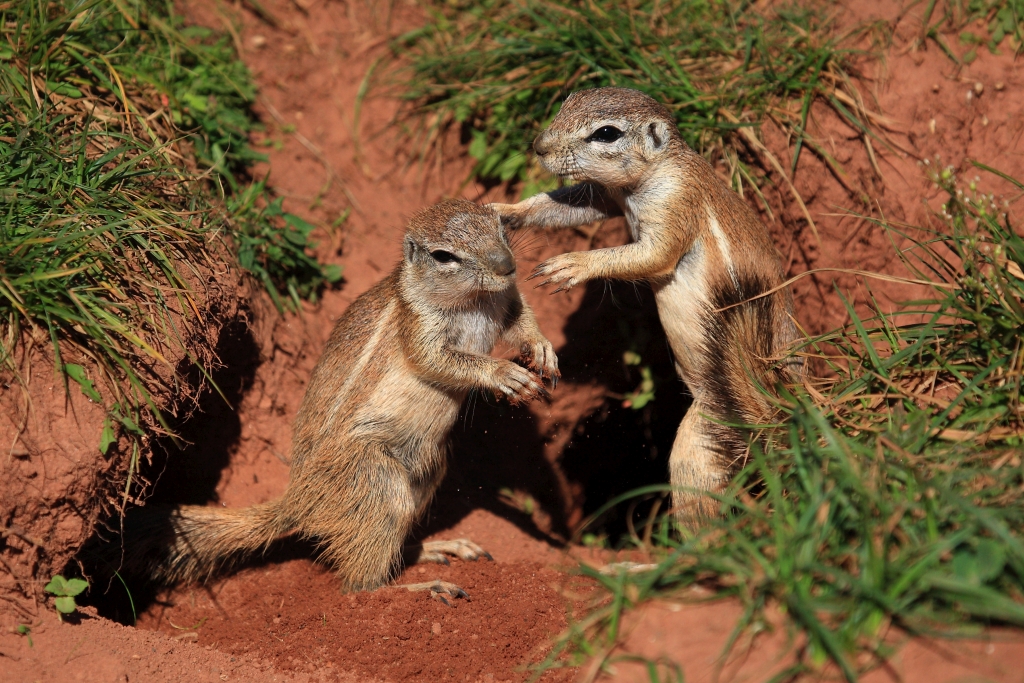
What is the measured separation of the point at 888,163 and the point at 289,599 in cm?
→ 578

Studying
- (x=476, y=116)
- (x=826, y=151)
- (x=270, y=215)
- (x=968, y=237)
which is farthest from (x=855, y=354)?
(x=270, y=215)

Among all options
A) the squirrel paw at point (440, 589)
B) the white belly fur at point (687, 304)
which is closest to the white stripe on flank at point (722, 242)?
the white belly fur at point (687, 304)

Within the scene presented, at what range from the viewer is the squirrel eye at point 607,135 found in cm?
539

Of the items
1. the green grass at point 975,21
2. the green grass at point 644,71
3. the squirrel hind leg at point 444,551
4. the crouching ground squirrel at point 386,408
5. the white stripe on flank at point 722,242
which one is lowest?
the squirrel hind leg at point 444,551

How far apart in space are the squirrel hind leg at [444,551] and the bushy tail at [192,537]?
0.98 meters

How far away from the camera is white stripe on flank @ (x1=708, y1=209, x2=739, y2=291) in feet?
18.2

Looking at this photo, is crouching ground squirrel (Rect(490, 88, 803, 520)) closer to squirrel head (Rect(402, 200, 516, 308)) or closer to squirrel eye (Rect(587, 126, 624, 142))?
squirrel eye (Rect(587, 126, 624, 142))

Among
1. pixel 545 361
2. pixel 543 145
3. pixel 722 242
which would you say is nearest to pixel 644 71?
pixel 543 145

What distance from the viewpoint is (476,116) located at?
305 inches

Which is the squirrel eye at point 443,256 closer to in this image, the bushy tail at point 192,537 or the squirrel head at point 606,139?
the squirrel head at point 606,139

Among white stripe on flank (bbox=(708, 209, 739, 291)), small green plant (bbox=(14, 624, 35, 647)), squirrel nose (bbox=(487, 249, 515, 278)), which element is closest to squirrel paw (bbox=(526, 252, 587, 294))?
squirrel nose (bbox=(487, 249, 515, 278))

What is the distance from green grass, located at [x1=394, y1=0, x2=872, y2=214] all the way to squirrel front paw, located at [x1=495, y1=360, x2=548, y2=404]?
2.40m

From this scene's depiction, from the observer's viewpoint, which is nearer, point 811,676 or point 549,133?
point 811,676

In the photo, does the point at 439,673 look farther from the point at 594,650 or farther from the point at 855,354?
the point at 855,354
